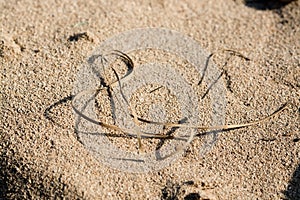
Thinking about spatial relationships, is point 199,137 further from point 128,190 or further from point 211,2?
point 211,2

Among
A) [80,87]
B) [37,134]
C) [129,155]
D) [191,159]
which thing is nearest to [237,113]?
[191,159]

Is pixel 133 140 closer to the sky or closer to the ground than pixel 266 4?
closer to the ground

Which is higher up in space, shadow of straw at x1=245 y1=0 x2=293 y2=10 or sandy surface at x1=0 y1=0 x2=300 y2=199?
shadow of straw at x1=245 y1=0 x2=293 y2=10

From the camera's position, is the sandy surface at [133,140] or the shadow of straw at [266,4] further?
the shadow of straw at [266,4]

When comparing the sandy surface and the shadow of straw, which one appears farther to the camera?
the shadow of straw

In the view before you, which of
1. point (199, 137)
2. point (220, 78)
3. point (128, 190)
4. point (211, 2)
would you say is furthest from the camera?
point (211, 2)

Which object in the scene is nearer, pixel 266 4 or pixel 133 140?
pixel 133 140

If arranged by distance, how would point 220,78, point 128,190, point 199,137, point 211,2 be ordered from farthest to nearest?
point 211,2, point 220,78, point 199,137, point 128,190

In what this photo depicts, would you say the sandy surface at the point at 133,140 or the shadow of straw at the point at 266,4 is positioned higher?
the shadow of straw at the point at 266,4
